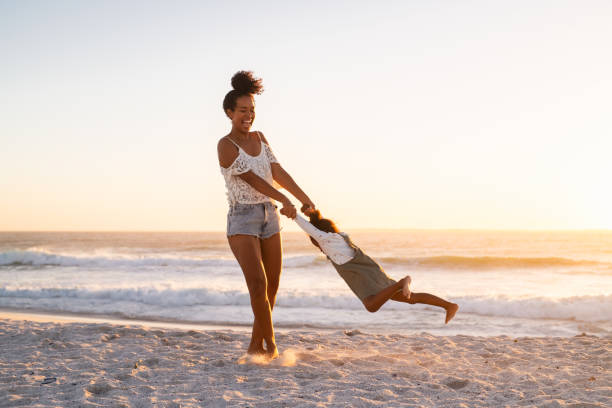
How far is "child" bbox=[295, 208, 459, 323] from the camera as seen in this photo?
384 cm

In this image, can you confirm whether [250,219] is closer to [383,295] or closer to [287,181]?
[287,181]

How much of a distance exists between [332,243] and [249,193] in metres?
0.72

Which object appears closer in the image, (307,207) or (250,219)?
(250,219)

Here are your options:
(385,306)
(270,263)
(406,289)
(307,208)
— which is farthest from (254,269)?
(385,306)

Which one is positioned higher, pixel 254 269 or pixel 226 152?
pixel 226 152

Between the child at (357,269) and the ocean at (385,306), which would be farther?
the ocean at (385,306)

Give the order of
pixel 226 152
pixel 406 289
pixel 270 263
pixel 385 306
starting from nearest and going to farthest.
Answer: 1. pixel 406 289
2. pixel 226 152
3. pixel 270 263
4. pixel 385 306

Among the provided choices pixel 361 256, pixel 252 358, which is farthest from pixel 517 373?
pixel 252 358

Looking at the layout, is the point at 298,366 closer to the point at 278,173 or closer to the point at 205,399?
the point at 205,399

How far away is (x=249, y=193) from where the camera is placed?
3.91 metres

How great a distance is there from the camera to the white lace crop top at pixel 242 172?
3.81 m

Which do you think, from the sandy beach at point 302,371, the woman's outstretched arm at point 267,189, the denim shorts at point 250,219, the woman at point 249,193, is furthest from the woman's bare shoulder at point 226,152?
the sandy beach at point 302,371

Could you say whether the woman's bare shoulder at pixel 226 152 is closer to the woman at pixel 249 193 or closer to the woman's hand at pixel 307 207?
the woman at pixel 249 193

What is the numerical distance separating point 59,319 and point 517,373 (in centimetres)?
679
